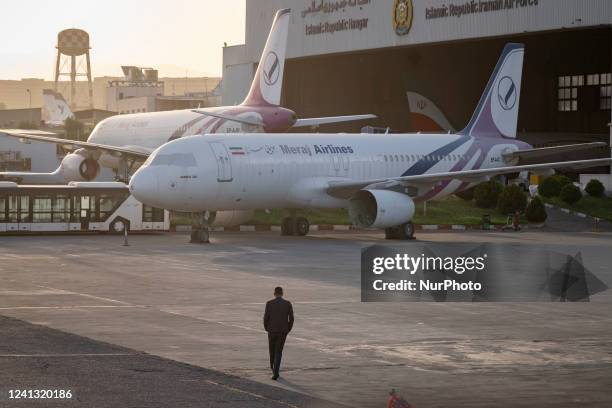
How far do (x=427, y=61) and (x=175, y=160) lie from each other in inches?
2758

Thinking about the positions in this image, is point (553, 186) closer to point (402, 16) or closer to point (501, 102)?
point (501, 102)

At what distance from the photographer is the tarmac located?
19453mm

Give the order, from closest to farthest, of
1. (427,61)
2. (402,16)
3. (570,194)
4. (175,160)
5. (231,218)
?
(175,160) < (231,218) < (570,194) < (402,16) < (427,61)

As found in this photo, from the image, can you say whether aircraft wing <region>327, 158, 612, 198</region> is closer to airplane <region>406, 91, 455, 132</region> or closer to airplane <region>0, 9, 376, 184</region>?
airplane <region>0, 9, 376, 184</region>

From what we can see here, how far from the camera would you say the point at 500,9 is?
287 ft

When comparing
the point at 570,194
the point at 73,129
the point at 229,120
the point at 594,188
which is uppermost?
the point at 73,129

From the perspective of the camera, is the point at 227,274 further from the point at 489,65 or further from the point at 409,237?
the point at 489,65

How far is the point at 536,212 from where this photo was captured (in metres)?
66.8

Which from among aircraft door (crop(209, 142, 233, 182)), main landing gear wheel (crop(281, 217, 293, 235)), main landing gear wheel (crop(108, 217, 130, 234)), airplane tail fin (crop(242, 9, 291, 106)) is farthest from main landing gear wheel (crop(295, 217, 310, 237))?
airplane tail fin (crop(242, 9, 291, 106))

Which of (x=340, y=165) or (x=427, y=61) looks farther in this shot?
(x=427, y=61)

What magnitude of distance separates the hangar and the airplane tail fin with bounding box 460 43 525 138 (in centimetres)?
2072

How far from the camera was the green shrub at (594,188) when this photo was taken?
75.4 meters

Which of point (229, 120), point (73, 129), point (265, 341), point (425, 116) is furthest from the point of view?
point (73, 129)
